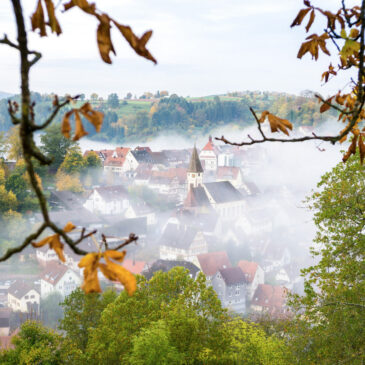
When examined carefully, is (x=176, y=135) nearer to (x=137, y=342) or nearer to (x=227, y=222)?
(x=227, y=222)

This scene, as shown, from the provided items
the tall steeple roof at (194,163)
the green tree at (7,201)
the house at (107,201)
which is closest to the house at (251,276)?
the house at (107,201)

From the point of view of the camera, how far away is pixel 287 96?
56.2 metres

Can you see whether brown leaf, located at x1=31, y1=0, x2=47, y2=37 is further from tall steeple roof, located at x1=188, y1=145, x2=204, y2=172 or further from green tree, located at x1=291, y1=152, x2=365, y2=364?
tall steeple roof, located at x1=188, y1=145, x2=204, y2=172

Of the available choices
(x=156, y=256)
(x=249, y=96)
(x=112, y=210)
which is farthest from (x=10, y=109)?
(x=249, y=96)

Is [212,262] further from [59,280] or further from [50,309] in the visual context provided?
[50,309]

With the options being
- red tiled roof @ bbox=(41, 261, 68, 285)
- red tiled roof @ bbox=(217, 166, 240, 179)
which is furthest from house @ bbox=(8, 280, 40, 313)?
red tiled roof @ bbox=(217, 166, 240, 179)

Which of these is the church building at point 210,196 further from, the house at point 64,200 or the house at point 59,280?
the house at point 59,280

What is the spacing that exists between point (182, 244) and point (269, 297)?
7601 mm

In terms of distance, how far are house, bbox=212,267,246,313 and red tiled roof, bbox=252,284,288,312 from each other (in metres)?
0.96

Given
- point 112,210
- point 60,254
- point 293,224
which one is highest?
point 60,254

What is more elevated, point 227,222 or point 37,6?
point 37,6

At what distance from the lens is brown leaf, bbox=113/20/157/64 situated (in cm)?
94

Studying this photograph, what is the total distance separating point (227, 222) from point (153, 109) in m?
19.5

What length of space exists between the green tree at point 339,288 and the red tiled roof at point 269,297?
2239 cm
